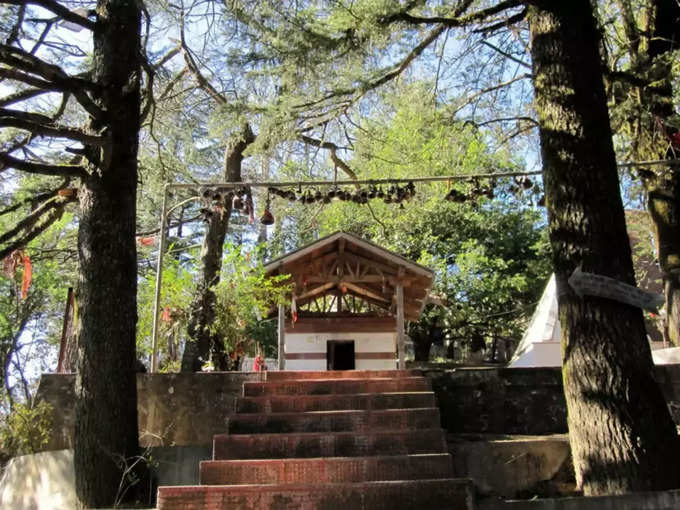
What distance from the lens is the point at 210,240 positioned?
12.2 meters

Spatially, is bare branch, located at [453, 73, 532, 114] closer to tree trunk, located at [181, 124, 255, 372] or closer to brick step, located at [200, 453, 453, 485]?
tree trunk, located at [181, 124, 255, 372]

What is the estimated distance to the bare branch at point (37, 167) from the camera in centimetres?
470

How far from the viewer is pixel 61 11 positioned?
5602 mm

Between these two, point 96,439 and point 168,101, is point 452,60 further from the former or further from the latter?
point 96,439

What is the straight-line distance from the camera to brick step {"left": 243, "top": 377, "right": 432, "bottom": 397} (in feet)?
22.0

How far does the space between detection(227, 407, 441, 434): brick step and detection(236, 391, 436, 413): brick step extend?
27 centimetres

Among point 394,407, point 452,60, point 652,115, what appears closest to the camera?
point 394,407

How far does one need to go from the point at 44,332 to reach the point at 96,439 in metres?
24.0

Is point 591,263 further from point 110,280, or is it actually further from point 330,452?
point 110,280

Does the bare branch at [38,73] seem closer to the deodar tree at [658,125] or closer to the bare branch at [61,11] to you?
the bare branch at [61,11]

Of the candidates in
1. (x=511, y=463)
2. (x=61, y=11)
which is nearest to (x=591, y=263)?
(x=511, y=463)

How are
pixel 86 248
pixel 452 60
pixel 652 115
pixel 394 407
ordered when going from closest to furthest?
pixel 86 248
pixel 394 407
pixel 652 115
pixel 452 60

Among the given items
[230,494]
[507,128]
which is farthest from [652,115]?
[230,494]

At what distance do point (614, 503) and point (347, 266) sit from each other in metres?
7.66
